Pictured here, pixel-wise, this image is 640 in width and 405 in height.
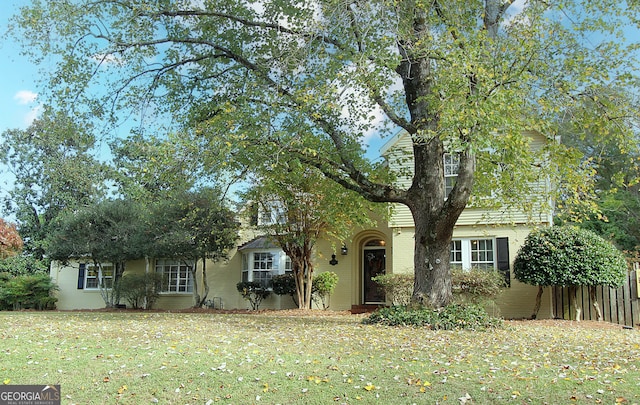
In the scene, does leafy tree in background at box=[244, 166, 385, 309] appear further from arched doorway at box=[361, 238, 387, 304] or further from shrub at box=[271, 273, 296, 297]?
arched doorway at box=[361, 238, 387, 304]

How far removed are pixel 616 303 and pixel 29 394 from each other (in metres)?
14.3

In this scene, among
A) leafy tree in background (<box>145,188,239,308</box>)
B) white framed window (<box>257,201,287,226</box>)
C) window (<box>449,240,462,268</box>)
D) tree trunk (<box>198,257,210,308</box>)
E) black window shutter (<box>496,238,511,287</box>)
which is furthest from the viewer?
tree trunk (<box>198,257,210,308</box>)

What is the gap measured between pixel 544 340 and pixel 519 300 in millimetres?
6833

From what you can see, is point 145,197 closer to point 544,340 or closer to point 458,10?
point 458,10

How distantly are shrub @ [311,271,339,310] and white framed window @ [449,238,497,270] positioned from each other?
167 inches

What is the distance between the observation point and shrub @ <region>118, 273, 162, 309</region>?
2070 centimetres

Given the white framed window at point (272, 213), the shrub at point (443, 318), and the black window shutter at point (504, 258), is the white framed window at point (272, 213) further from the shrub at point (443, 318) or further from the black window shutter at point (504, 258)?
A: the black window shutter at point (504, 258)

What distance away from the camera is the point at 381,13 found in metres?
9.65

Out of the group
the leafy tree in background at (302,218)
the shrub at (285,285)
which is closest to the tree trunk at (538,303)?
the leafy tree in background at (302,218)

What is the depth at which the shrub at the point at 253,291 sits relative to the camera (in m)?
19.5

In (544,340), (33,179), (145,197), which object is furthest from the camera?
(33,179)

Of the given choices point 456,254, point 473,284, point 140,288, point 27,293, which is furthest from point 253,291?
point 27,293

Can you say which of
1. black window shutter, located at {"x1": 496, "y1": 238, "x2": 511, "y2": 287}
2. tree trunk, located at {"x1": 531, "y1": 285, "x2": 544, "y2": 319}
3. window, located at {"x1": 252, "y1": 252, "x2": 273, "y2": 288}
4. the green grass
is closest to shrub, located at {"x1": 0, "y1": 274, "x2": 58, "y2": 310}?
window, located at {"x1": 252, "y1": 252, "x2": 273, "y2": 288}

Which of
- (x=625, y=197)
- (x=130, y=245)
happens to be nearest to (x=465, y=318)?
(x=130, y=245)
